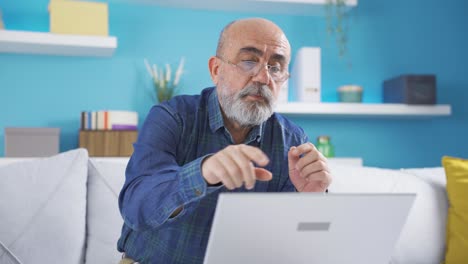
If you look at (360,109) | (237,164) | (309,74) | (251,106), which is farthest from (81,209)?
(360,109)

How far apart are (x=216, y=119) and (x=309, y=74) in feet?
5.28

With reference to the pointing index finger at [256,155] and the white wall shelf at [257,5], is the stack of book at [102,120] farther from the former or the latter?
the pointing index finger at [256,155]

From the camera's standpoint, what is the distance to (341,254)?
34.8 inches

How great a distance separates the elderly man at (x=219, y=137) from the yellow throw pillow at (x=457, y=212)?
0.71 metres

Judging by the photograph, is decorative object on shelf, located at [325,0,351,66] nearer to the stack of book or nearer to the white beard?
the stack of book

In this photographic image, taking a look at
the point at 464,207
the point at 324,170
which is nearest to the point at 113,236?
the point at 324,170

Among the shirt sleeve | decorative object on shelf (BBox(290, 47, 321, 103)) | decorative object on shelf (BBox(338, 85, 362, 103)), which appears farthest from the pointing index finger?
decorative object on shelf (BBox(338, 85, 362, 103))

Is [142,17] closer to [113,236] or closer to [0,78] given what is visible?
[0,78]

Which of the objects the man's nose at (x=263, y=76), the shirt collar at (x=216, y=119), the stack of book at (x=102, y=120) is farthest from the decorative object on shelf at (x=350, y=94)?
the man's nose at (x=263, y=76)

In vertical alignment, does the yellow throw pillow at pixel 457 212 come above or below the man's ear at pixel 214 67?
below

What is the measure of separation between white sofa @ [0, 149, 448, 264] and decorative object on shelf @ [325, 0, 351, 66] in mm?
1306

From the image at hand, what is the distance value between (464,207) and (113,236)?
48.1 inches

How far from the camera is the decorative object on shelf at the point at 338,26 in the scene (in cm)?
309

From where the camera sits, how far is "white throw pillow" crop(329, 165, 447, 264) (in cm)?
192
